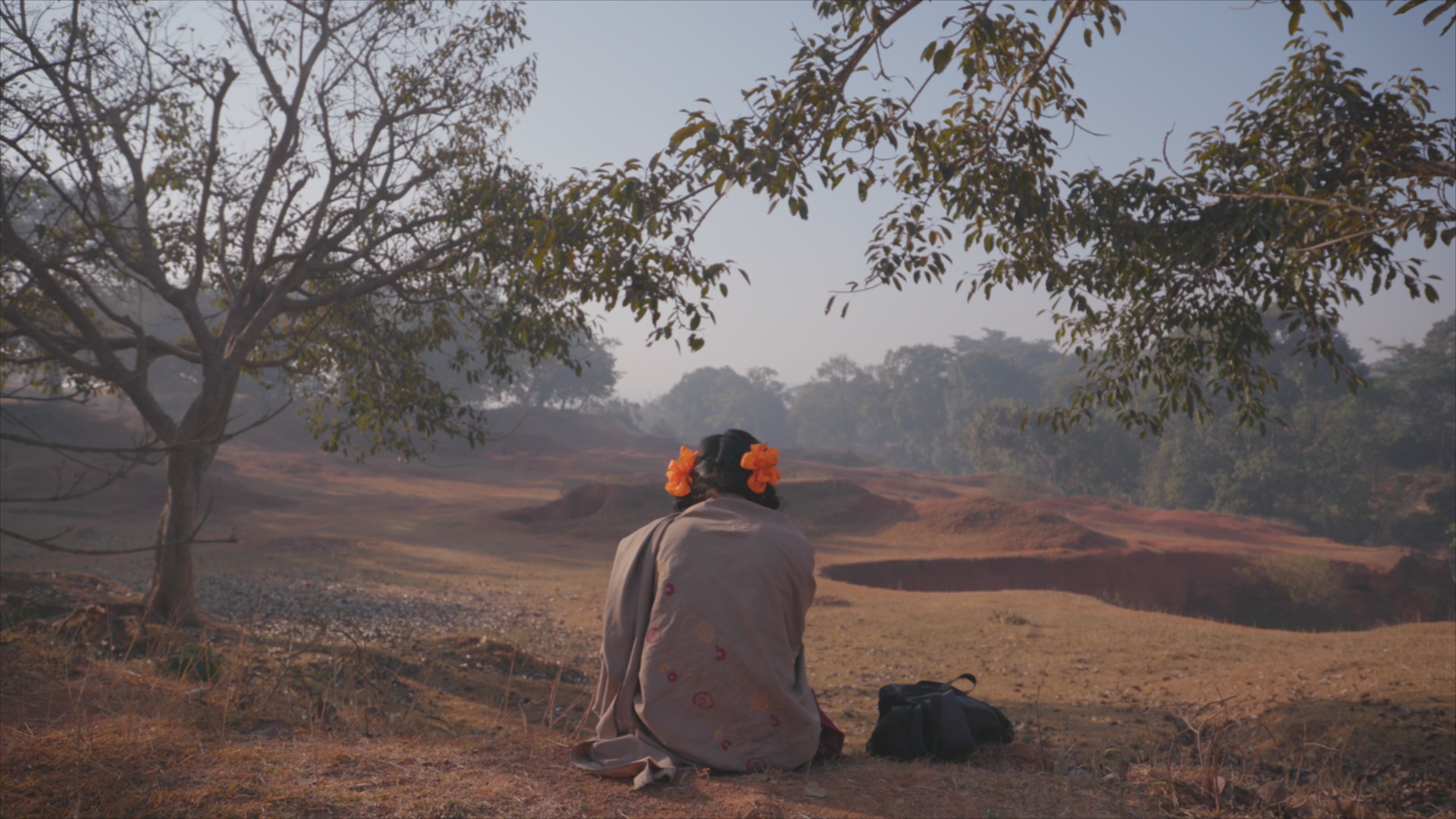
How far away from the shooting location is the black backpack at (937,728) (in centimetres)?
388

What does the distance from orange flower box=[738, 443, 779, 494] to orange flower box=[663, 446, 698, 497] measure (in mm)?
A: 264

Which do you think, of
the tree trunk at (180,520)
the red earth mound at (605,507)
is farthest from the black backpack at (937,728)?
the red earth mound at (605,507)

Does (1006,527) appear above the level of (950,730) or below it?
below

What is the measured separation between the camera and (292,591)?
1130cm

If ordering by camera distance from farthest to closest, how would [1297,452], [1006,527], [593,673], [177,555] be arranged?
1. [1297,452]
2. [1006,527]
3. [593,673]
4. [177,555]

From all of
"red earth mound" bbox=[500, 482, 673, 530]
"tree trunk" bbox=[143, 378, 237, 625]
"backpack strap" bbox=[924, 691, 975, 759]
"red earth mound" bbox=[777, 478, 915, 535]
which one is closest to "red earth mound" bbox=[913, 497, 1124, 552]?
"red earth mound" bbox=[777, 478, 915, 535]

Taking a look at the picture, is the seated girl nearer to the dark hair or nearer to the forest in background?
the dark hair

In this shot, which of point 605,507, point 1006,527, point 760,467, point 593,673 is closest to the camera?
point 760,467

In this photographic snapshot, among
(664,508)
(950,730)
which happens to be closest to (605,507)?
(664,508)

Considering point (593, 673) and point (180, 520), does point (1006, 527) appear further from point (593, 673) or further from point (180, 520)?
point (180, 520)

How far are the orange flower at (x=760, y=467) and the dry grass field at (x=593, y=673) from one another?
115 cm

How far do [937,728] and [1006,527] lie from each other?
2172 centimetres

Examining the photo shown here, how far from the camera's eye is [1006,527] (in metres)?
24.5

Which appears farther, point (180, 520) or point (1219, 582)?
point (1219, 582)
